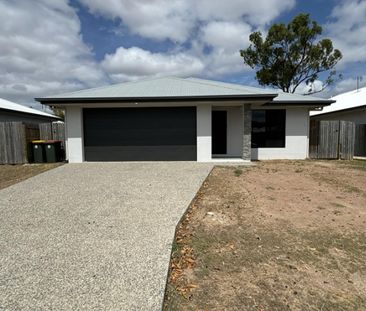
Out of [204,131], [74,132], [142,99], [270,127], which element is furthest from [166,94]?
[270,127]

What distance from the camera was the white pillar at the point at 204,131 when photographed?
38.3ft

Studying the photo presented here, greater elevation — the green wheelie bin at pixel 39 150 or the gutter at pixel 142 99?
the gutter at pixel 142 99

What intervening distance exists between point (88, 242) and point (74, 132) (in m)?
9.19

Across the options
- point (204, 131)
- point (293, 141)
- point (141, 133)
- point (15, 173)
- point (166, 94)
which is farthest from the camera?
point (293, 141)

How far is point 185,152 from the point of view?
11.9 meters

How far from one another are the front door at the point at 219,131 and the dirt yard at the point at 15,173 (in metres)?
8.07

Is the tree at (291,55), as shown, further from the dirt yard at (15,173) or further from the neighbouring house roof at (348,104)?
the dirt yard at (15,173)

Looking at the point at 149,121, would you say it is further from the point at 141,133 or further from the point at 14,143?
the point at 14,143

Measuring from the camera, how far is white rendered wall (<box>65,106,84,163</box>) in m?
11.8

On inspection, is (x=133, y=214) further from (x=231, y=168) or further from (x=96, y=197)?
(x=231, y=168)

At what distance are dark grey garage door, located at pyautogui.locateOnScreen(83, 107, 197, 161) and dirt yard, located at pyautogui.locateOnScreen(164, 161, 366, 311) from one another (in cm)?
548

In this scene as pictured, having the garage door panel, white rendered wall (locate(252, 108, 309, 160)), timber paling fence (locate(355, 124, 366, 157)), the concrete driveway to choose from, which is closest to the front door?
white rendered wall (locate(252, 108, 309, 160))

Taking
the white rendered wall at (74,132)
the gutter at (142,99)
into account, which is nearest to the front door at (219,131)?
the gutter at (142,99)

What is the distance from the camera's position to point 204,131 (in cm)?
1170
